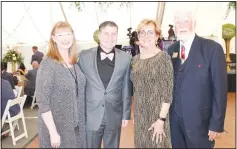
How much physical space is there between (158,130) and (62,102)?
75 cm

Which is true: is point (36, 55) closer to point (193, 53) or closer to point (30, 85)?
point (30, 85)

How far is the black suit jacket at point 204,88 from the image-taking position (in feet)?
7.20

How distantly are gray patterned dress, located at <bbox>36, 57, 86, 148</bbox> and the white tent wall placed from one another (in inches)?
246

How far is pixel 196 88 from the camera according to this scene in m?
2.26

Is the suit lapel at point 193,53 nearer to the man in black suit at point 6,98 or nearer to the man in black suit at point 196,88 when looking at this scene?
the man in black suit at point 196,88

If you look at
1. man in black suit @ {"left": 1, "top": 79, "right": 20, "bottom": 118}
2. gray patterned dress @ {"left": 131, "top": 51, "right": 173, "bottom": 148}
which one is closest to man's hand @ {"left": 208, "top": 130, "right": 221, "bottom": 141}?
gray patterned dress @ {"left": 131, "top": 51, "right": 173, "bottom": 148}

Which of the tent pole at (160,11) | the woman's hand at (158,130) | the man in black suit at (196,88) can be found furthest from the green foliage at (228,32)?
the woman's hand at (158,130)

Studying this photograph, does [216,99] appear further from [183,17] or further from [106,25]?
[106,25]

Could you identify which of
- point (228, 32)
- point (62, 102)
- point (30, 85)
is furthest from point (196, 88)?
point (228, 32)

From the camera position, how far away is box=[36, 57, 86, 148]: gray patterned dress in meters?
2.10

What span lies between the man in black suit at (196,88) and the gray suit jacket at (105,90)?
1.30 feet

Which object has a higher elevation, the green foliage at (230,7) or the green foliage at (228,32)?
the green foliage at (230,7)

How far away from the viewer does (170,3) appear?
8.52 m

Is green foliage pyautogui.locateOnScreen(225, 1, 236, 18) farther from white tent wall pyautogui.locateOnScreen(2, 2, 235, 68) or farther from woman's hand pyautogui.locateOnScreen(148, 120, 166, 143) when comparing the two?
woman's hand pyautogui.locateOnScreen(148, 120, 166, 143)
